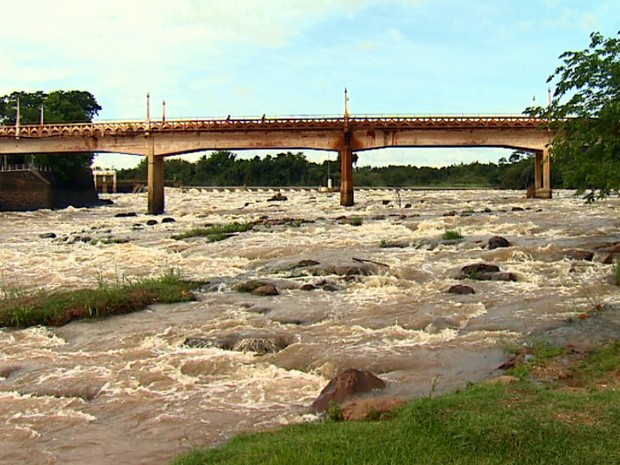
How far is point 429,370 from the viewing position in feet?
30.2

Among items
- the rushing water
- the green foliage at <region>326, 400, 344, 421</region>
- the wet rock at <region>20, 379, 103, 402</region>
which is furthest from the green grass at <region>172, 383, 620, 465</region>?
the wet rock at <region>20, 379, 103, 402</region>

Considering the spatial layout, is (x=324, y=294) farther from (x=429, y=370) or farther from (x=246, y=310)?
(x=429, y=370)

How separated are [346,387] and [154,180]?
4289 cm

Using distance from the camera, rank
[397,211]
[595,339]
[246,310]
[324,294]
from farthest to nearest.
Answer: [397,211] < [324,294] < [246,310] < [595,339]

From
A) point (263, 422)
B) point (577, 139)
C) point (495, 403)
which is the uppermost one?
point (577, 139)

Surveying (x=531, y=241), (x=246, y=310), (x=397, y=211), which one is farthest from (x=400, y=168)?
(x=246, y=310)

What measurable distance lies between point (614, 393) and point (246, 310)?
8.10m

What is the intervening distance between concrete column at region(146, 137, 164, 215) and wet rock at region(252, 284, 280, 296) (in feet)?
113

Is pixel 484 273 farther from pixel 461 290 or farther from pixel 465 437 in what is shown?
pixel 465 437

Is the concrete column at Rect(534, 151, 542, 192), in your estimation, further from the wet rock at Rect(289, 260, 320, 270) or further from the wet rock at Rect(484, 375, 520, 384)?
the wet rock at Rect(484, 375, 520, 384)

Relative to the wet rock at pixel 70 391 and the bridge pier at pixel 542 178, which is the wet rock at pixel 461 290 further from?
the bridge pier at pixel 542 178

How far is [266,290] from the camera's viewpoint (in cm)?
1494

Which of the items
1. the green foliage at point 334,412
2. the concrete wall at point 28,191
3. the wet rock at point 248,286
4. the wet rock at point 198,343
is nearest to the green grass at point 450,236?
the wet rock at point 248,286

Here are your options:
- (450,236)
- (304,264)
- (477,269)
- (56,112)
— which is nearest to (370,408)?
(477,269)
